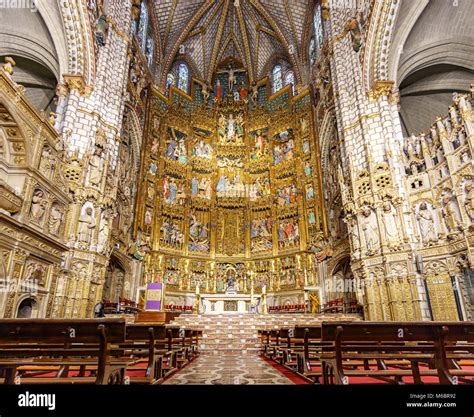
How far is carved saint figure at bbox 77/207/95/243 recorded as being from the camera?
40.2ft

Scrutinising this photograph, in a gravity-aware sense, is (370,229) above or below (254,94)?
below

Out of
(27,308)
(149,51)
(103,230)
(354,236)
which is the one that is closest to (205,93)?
(149,51)

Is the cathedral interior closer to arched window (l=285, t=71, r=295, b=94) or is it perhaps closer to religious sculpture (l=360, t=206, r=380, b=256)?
religious sculpture (l=360, t=206, r=380, b=256)

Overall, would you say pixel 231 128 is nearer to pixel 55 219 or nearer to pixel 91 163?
pixel 91 163

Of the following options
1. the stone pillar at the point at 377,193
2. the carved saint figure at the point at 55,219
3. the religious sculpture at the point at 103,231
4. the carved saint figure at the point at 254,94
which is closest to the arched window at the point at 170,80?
the carved saint figure at the point at 254,94

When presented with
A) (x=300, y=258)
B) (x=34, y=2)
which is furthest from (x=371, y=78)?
(x=34, y=2)

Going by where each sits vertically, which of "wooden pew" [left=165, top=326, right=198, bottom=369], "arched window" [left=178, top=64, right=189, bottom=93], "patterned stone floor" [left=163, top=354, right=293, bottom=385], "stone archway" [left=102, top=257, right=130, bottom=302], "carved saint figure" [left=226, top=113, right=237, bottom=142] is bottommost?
"patterned stone floor" [left=163, top=354, right=293, bottom=385]

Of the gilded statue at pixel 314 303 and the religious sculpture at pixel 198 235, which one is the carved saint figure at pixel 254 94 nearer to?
the religious sculpture at pixel 198 235

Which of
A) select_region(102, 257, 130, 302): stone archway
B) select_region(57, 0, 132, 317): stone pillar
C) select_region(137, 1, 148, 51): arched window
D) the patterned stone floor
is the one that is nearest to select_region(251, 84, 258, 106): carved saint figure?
select_region(137, 1, 148, 51): arched window

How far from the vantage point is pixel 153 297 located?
11.6 metres

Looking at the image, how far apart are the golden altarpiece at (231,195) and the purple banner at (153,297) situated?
270 inches

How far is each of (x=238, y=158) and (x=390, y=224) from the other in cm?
1438

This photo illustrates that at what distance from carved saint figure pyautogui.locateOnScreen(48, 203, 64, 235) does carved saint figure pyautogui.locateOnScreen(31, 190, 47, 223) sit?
0.50 metres
